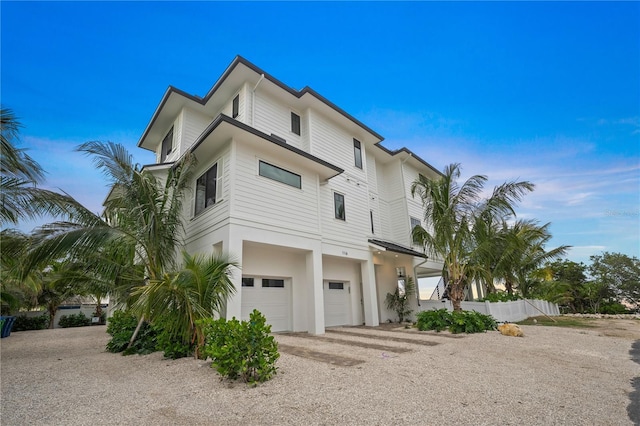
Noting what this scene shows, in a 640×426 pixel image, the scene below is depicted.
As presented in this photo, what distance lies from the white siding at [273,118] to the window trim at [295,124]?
191 mm

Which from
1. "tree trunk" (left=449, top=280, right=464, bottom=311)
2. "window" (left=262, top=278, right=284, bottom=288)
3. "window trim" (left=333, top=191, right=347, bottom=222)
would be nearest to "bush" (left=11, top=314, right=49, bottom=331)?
"window" (left=262, top=278, right=284, bottom=288)

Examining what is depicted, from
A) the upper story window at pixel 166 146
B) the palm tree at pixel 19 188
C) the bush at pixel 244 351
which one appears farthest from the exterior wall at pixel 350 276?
the palm tree at pixel 19 188

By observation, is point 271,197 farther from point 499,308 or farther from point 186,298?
point 499,308

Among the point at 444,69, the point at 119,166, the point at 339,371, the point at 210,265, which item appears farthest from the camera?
the point at 444,69

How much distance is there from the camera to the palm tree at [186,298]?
583cm

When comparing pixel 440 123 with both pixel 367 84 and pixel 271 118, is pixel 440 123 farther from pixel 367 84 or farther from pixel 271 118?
pixel 271 118

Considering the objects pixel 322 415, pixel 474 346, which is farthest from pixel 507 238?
pixel 322 415

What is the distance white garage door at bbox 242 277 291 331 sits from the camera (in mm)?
10430

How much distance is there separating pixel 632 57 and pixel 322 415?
15534 mm

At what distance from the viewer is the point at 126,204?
840 cm

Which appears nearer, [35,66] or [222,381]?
[222,381]

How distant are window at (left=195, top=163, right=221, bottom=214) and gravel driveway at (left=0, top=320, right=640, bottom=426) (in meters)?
5.08

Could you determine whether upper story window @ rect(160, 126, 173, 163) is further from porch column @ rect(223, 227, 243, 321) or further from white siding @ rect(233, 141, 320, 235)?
porch column @ rect(223, 227, 243, 321)

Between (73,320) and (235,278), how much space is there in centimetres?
2281
